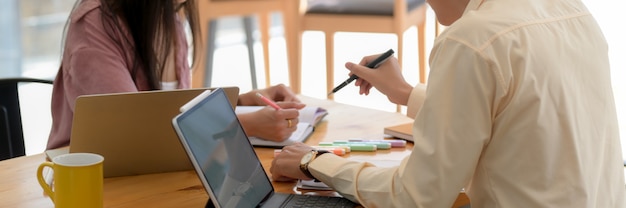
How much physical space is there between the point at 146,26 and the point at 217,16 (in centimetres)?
185

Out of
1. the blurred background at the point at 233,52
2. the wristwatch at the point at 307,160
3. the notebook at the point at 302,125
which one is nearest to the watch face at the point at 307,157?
the wristwatch at the point at 307,160

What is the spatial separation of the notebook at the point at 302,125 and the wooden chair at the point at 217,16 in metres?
1.77

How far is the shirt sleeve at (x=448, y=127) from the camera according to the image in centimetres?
123

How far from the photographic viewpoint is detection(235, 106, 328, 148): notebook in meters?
1.92

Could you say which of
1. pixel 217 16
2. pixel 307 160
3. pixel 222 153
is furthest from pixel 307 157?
pixel 217 16

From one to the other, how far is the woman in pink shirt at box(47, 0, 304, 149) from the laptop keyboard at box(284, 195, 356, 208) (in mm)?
377

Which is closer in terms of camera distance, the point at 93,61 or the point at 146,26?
the point at 93,61

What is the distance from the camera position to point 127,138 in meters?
1.65

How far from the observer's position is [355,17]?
3904 mm

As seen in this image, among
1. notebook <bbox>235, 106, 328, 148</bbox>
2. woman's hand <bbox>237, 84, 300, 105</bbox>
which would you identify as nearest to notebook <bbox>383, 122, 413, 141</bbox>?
notebook <bbox>235, 106, 328, 148</bbox>

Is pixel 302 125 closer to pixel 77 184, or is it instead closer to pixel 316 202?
pixel 316 202

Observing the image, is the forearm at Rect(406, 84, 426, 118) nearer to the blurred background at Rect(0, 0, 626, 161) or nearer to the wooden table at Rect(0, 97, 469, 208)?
the wooden table at Rect(0, 97, 469, 208)

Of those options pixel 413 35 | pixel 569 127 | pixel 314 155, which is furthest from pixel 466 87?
pixel 413 35

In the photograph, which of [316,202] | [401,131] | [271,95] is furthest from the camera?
[271,95]
